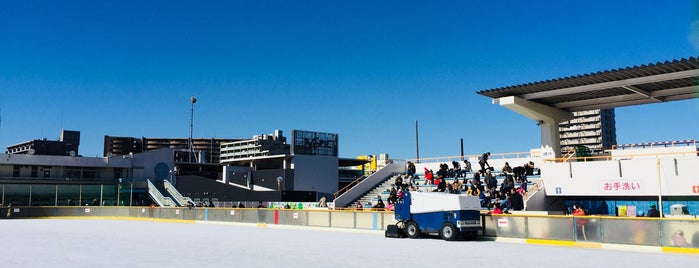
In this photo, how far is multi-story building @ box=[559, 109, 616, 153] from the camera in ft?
544

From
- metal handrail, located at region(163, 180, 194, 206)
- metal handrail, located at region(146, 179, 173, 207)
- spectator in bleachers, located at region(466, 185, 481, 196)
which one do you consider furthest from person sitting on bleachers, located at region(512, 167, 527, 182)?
metal handrail, located at region(146, 179, 173, 207)

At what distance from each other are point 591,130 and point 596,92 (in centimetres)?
14493

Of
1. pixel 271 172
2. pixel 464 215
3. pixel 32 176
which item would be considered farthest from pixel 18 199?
pixel 464 215

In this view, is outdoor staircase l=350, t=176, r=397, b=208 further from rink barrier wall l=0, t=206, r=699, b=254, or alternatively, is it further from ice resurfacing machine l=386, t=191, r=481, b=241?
ice resurfacing machine l=386, t=191, r=481, b=241

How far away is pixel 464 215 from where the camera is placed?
23.6m

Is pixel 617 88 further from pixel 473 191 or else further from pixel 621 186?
pixel 473 191

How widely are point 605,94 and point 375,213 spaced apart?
15.3m

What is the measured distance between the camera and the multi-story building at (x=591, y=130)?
544 feet

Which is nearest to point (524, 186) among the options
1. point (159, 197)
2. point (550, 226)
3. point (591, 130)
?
point (550, 226)

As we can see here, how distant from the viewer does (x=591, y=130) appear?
16725 cm

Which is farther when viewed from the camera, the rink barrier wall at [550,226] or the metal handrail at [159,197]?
the metal handrail at [159,197]

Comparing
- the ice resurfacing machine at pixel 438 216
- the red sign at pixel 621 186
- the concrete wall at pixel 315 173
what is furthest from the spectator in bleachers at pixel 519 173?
the concrete wall at pixel 315 173

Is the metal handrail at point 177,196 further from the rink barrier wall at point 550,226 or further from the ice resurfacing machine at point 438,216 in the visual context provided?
the ice resurfacing machine at point 438,216

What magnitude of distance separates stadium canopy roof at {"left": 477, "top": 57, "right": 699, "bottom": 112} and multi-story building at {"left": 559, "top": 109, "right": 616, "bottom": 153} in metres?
137
